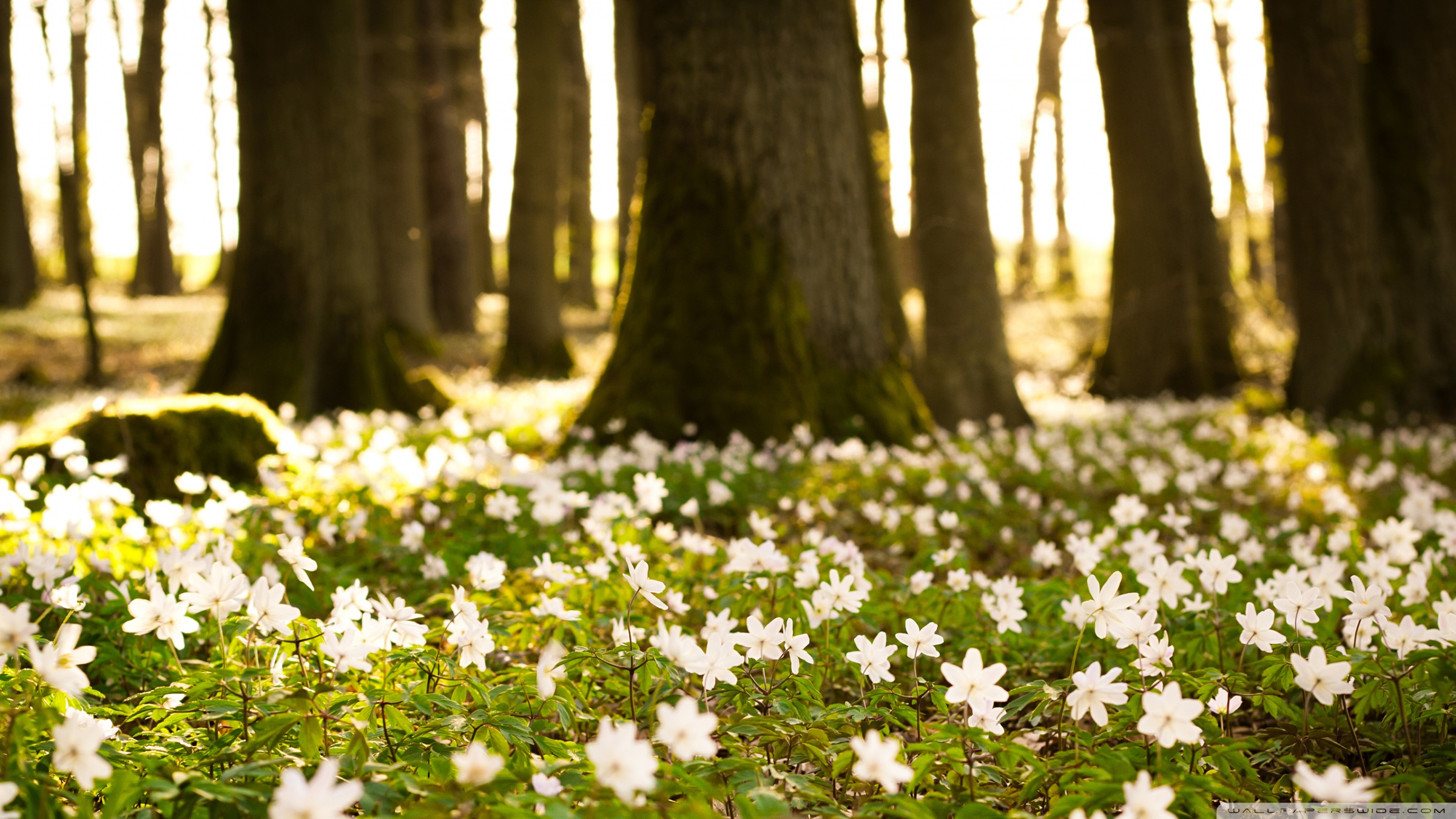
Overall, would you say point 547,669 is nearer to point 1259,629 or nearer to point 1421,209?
point 1259,629

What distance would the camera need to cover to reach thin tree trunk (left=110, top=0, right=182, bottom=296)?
26.2 m

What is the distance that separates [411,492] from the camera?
16.3 feet

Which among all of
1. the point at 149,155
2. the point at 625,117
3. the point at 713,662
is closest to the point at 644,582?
the point at 713,662

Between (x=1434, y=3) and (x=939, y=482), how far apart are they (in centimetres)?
793

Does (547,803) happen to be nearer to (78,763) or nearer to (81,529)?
(78,763)

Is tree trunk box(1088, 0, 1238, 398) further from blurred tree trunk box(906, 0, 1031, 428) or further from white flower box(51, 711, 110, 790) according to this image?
white flower box(51, 711, 110, 790)

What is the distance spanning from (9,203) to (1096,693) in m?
25.0

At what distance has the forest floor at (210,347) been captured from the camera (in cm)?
1246

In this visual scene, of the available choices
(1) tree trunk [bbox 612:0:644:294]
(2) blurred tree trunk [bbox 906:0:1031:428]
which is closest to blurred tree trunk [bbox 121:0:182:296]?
(1) tree trunk [bbox 612:0:644:294]

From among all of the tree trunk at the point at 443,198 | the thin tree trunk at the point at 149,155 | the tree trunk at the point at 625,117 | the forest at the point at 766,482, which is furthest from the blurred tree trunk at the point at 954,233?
the thin tree trunk at the point at 149,155

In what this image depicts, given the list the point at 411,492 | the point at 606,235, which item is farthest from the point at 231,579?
the point at 606,235

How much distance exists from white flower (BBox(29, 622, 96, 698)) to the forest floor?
804 centimetres

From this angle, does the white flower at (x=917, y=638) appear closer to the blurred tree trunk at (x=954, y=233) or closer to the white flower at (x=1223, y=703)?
the white flower at (x=1223, y=703)

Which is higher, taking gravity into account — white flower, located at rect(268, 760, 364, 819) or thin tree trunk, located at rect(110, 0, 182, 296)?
thin tree trunk, located at rect(110, 0, 182, 296)
